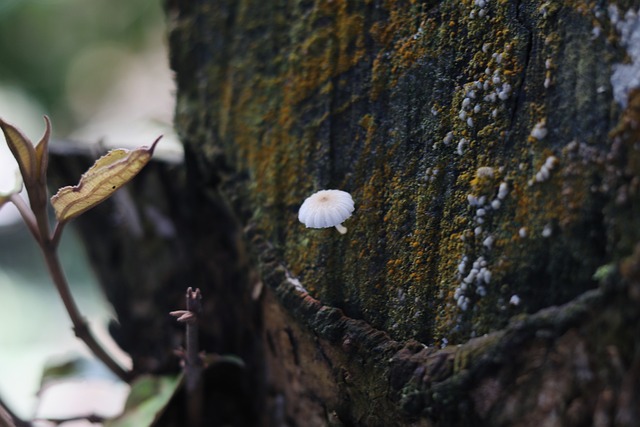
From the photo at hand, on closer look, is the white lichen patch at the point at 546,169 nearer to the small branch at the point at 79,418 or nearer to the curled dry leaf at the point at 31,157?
the curled dry leaf at the point at 31,157

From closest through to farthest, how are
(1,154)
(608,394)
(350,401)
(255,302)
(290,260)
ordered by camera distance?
(608,394) < (350,401) < (290,260) < (255,302) < (1,154)

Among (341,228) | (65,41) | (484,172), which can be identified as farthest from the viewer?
(65,41)

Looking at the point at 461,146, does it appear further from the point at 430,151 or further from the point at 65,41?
the point at 65,41

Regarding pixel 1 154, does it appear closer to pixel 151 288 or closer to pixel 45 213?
pixel 151 288

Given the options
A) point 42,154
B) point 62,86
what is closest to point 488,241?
point 42,154

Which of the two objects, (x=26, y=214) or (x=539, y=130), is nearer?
(x=539, y=130)

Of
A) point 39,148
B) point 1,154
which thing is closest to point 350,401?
point 39,148

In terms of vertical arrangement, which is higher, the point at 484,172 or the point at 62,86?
the point at 62,86
